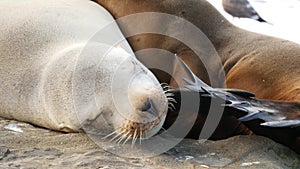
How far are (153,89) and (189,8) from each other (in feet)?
4.39

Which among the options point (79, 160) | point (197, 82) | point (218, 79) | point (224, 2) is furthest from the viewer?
point (224, 2)

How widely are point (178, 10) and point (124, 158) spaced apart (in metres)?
1.58

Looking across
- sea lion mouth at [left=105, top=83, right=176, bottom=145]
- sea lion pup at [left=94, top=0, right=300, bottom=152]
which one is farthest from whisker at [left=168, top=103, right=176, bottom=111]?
sea lion pup at [left=94, top=0, right=300, bottom=152]

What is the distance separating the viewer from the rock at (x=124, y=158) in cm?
274

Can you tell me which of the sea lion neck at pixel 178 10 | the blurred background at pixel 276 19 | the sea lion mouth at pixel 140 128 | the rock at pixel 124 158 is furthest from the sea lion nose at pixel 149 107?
the blurred background at pixel 276 19

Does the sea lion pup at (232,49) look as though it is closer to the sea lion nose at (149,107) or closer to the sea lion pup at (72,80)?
the sea lion pup at (72,80)

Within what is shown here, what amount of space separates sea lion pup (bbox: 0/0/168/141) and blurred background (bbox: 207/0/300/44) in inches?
96.2

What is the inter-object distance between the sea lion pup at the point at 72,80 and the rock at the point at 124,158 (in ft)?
0.35

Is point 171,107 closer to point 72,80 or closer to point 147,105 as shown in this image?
point 147,105

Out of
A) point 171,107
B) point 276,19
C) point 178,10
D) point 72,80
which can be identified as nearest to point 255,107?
point 171,107

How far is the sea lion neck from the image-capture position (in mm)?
4172

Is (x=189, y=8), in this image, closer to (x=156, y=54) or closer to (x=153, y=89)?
(x=156, y=54)

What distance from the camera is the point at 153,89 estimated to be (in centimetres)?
300

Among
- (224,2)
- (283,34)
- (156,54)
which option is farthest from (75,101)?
(224,2)
